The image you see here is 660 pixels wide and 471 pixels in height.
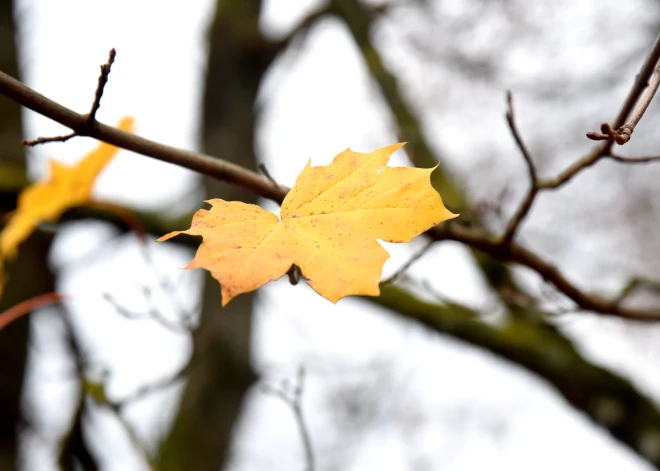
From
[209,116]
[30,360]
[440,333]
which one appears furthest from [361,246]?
[209,116]

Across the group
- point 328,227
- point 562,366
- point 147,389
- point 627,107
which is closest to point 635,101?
point 627,107

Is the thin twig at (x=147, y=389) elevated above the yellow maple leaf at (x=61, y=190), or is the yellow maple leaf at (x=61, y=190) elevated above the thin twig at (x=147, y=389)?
the yellow maple leaf at (x=61, y=190)

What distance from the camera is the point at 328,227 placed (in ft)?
1.61

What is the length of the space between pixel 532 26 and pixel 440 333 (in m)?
2.43

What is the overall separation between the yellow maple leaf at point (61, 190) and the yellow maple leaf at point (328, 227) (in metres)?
0.42

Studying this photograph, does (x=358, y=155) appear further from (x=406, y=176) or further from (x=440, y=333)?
(x=440, y=333)

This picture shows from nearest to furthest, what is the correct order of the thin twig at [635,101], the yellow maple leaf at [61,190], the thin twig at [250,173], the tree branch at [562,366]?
the thin twig at [635,101] < the thin twig at [250,173] < the yellow maple leaf at [61,190] < the tree branch at [562,366]

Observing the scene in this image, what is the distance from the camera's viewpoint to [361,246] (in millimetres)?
446

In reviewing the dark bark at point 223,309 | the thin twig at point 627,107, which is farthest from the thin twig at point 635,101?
Answer: the dark bark at point 223,309

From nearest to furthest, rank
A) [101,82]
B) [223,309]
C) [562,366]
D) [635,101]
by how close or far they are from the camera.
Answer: [101,82], [635,101], [562,366], [223,309]

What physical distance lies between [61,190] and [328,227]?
2.09 feet

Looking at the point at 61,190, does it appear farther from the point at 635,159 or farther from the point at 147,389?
the point at 635,159

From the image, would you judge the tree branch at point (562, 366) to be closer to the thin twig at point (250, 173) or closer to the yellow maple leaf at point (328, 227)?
the thin twig at point (250, 173)

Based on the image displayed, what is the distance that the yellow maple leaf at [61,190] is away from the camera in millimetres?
843
